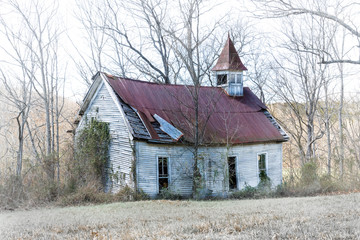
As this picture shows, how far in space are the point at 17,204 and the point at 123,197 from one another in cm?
418

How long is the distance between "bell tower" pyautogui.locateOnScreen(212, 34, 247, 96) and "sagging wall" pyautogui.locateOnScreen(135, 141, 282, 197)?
4388mm

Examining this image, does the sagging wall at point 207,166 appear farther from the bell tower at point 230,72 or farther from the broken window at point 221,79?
the broken window at point 221,79

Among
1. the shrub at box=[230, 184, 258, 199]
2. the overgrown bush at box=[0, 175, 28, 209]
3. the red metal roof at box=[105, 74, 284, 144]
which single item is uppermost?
the red metal roof at box=[105, 74, 284, 144]

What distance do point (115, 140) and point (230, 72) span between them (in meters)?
9.54

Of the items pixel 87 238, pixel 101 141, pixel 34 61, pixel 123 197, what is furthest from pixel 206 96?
pixel 87 238

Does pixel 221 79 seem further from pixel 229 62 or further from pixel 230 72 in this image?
pixel 229 62

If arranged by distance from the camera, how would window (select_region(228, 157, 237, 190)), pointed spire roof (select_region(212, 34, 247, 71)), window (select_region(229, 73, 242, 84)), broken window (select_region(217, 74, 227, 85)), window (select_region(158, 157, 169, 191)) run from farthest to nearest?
broken window (select_region(217, 74, 227, 85)), window (select_region(229, 73, 242, 84)), pointed spire roof (select_region(212, 34, 247, 71)), window (select_region(228, 157, 237, 190)), window (select_region(158, 157, 169, 191))

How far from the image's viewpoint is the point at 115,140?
723 inches

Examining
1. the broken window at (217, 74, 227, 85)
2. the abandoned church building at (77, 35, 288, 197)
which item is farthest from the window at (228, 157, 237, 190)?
the broken window at (217, 74, 227, 85)

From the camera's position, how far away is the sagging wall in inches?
686

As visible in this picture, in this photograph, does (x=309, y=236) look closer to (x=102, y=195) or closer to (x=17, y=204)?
(x=102, y=195)

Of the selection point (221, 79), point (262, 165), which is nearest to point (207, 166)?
point (262, 165)

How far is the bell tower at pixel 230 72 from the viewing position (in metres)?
24.3

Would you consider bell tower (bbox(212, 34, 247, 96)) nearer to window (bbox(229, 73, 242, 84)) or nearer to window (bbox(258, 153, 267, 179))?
window (bbox(229, 73, 242, 84))
